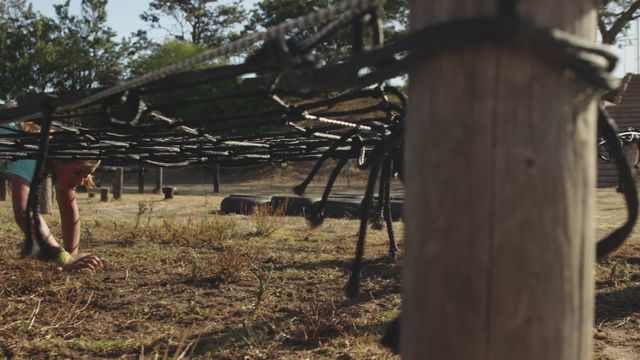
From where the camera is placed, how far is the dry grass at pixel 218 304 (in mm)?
2791

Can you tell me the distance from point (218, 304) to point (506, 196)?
2.85 m

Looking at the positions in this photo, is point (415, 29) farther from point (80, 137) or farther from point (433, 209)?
point (80, 137)

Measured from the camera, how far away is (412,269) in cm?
99

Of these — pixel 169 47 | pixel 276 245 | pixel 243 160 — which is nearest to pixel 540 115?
pixel 243 160

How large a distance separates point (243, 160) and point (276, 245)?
235 cm

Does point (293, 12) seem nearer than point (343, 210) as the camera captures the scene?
No

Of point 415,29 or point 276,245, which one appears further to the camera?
point 276,245

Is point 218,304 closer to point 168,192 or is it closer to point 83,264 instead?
point 83,264

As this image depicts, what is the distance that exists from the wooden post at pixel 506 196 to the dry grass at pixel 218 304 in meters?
1.55

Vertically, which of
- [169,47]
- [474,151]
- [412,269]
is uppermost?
[169,47]

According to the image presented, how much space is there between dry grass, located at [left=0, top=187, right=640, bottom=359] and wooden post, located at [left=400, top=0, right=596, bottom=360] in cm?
155

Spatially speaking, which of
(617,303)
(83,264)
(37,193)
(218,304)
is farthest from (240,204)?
(37,193)

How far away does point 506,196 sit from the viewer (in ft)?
2.95

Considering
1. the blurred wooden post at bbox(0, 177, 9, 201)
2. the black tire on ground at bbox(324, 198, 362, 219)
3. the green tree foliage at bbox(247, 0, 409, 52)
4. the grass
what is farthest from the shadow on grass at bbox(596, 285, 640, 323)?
the green tree foliage at bbox(247, 0, 409, 52)
